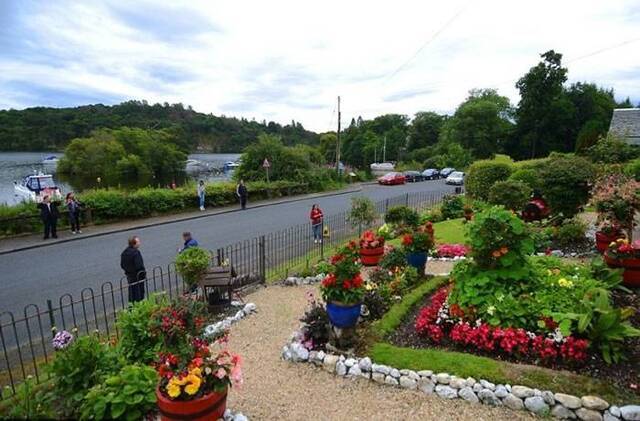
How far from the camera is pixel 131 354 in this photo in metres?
4.61

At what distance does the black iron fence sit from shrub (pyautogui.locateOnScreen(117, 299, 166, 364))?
28.9 inches

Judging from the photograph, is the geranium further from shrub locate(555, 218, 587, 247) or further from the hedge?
the hedge

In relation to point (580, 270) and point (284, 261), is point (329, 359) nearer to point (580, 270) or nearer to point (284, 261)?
point (580, 270)

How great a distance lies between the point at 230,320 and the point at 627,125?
120 feet

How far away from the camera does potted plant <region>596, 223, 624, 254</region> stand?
8.23 m

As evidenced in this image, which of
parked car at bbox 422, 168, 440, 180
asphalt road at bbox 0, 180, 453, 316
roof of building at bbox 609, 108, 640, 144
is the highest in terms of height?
roof of building at bbox 609, 108, 640, 144

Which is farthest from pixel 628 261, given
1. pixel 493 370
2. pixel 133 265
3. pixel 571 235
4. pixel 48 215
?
pixel 48 215

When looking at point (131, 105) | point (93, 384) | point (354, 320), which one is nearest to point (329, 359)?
point (354, 320)

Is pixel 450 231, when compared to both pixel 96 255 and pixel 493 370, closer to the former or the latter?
pixel 493 370

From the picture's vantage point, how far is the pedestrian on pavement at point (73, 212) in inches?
604

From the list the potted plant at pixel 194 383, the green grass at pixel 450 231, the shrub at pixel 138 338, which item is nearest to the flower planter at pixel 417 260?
the green grass at pixel 450 231

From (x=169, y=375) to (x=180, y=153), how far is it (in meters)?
71.1

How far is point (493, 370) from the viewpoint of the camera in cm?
438

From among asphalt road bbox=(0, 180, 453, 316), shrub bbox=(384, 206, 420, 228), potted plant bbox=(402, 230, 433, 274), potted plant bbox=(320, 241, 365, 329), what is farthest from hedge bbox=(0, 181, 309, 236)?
potted plant bbox=(320, 241, 365, 329)
